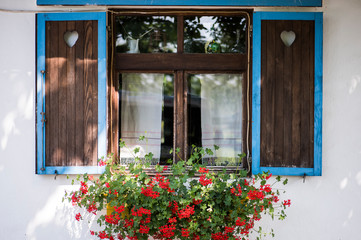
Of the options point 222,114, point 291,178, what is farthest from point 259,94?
point 291,178

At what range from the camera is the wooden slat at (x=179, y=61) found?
3.40 meters

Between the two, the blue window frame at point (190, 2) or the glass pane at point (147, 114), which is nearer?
the blue window frame at point (190, 2)

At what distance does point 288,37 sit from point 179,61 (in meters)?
1.07

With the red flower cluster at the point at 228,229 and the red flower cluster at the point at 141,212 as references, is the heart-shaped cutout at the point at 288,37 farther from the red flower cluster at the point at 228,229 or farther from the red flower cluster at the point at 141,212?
the red flower cluster at the point at 141,212

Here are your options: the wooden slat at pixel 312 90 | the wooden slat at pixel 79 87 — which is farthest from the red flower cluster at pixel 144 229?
the wooden slat at pixel 312 90

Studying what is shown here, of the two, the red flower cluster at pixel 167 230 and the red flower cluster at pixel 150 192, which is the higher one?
the red flower cluster at pixel 150 192

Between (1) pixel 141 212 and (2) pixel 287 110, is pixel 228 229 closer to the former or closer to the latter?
(1) pixel 141 212

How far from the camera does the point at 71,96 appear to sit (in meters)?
3.29

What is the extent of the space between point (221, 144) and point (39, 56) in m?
1.96

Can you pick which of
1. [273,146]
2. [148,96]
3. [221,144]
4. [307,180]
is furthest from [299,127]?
[148,96]

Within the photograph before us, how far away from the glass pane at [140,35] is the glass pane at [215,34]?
161mm

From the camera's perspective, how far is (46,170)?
128 inches

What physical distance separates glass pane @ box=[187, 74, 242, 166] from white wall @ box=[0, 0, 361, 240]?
691 mm

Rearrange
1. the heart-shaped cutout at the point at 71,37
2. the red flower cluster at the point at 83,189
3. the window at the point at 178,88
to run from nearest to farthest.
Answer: the red flower cluster at the point at 83,189 < the heart-shaped cutout at the point at 71,37 < the window at the point at 178,88
